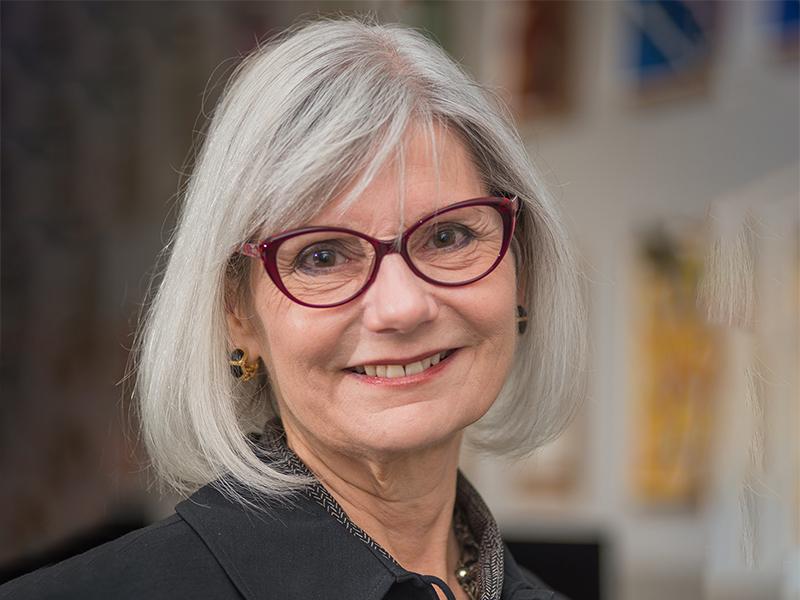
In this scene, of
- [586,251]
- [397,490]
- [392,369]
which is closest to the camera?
[392,369]

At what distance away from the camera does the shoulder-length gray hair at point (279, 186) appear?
1.49 m

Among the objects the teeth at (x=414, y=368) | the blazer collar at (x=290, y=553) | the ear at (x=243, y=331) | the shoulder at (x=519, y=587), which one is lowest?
the shoulder at (x=519, y=587)

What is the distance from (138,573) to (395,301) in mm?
471

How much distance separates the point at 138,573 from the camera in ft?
4.65

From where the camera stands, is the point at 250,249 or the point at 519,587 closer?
the point at 250,249

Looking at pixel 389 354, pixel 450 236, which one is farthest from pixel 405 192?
pixel 389 354

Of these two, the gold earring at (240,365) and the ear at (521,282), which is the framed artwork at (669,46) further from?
the gold earring at (240,365)

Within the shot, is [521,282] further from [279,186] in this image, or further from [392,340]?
[279,186]

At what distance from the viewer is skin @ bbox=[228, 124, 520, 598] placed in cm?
148

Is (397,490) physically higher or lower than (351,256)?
lower

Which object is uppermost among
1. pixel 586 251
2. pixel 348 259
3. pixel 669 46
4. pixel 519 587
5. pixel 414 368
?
pixel 669 46

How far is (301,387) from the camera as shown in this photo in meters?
1.54

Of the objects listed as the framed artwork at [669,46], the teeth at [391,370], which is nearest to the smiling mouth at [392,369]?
the teeth at [391,370]

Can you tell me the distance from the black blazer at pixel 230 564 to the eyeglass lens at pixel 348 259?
1.02 ft
